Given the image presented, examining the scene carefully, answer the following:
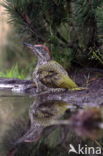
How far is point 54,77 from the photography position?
6.74m

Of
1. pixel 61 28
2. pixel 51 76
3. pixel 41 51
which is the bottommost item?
pixel 51 76

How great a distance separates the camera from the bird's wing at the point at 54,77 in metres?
6.66

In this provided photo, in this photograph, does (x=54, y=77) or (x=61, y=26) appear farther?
(x=61, y=26)

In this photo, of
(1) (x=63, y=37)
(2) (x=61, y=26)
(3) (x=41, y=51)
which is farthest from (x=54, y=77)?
(2) (x=61, y=26)

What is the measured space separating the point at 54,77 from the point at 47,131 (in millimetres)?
2309

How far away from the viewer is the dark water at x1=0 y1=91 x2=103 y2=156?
3947mm

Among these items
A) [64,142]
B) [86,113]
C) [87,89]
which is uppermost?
[86,113]

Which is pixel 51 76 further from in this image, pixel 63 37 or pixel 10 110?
pixel 10 110

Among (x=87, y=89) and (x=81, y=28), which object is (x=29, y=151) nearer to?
(x=87, y=89)

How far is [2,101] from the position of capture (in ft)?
20.5

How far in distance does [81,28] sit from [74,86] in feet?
3.85

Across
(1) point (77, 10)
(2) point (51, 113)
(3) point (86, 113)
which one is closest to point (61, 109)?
(2) point (51, 113)

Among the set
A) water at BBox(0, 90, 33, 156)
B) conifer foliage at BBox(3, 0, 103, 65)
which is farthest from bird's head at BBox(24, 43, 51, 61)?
water at BBox(0, 90, 33, 156)

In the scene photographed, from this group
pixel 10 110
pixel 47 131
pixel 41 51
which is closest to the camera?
pixel 47 131
